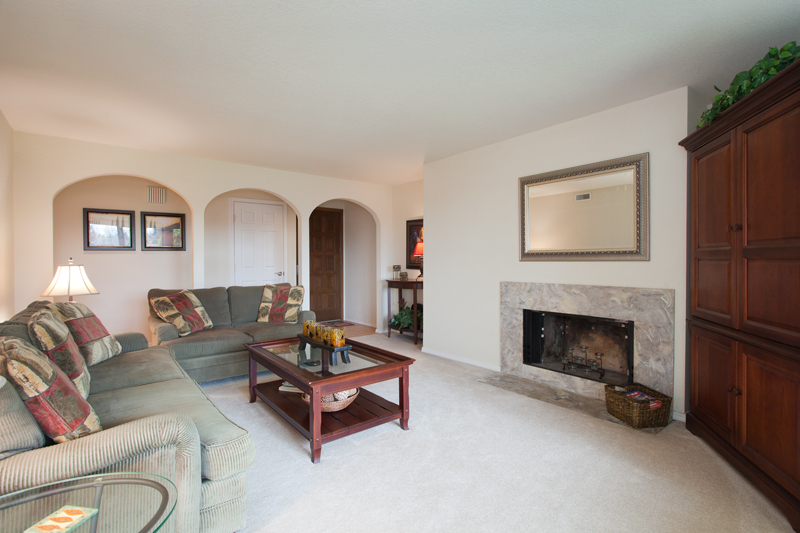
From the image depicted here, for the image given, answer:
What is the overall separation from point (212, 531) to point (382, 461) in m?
0.98

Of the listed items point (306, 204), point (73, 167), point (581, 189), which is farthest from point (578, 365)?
point (73, 167)

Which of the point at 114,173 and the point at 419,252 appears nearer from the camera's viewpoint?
the point at 114,173

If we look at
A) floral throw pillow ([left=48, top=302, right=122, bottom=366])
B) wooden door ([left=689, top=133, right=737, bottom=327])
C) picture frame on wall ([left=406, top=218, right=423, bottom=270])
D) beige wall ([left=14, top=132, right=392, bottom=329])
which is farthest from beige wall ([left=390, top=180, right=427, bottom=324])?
floral throw pillow ([left=48, top=302, right=122, bottom=366])

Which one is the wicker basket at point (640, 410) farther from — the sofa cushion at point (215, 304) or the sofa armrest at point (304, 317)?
the sofa cushion at point (215, 304)

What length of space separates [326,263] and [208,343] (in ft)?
13.9

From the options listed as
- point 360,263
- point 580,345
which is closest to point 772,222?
point 580,345

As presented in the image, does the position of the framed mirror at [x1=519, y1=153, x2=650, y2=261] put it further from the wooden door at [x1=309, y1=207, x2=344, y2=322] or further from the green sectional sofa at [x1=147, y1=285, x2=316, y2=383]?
the wooden door at [x1=309, y1=207, x2=344, y2=322]

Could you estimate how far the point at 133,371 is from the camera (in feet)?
8.35

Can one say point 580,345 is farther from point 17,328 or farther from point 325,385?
point 17,328

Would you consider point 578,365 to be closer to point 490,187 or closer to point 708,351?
point 708,351

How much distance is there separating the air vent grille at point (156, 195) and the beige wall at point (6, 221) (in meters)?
1.72

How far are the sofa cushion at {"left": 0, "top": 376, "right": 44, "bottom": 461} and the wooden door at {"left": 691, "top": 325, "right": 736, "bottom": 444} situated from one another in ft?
10.7

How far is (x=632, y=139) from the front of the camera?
3.18m

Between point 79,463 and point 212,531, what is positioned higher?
point 79,463
